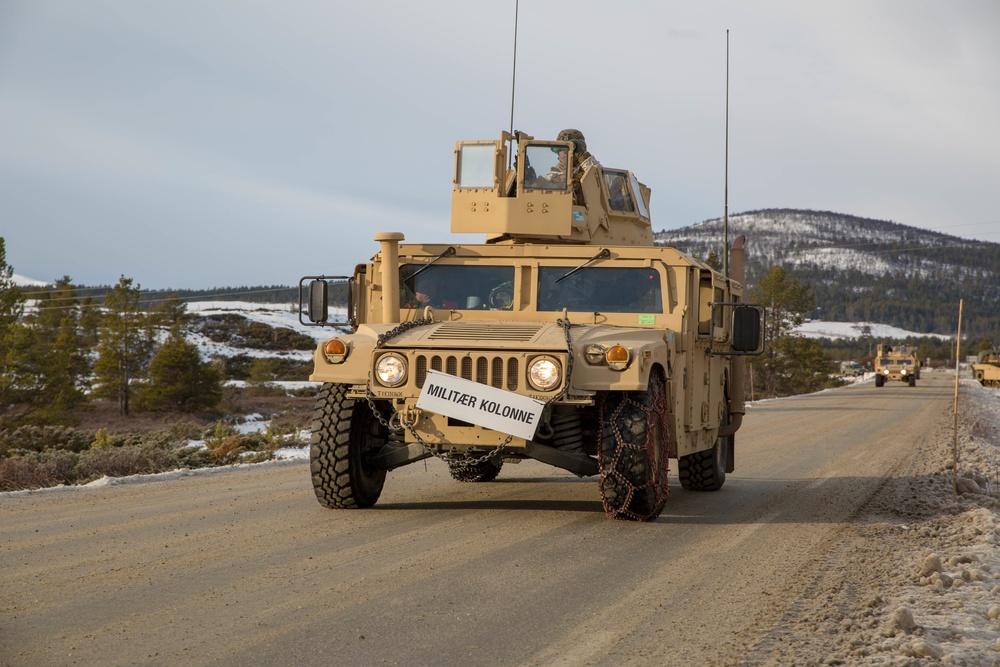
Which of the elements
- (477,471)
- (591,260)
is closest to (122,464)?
(477,471)

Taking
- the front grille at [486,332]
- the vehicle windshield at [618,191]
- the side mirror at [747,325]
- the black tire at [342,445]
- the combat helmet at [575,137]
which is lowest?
the black tire at [342,445]

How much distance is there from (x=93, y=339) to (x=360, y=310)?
72338mm

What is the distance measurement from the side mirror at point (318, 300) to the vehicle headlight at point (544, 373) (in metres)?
2.43

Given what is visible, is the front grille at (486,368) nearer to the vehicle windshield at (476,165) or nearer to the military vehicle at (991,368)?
the vehicle windshield at (476,165)

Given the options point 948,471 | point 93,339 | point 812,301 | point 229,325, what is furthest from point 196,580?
point 229,325

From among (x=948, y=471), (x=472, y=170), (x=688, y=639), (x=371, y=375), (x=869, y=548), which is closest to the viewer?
(x=688, y=639)

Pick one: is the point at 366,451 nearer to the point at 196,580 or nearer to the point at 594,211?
the point at 196,580

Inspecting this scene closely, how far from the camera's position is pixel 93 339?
7600 cm

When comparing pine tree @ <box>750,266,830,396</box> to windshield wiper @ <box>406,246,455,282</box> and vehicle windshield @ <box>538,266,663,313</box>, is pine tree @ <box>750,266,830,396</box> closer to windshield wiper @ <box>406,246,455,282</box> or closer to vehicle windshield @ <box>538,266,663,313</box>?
vehicle windshield @ <box>538,266,663,313</box>

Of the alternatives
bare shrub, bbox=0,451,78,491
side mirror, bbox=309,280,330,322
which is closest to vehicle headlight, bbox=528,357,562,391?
side mirror, bbox=309,280,330,322

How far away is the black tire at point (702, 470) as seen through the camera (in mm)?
10422

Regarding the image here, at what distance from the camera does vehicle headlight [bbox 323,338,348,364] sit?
25.4 ft

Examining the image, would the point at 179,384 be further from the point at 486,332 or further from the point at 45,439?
the point at 486,332

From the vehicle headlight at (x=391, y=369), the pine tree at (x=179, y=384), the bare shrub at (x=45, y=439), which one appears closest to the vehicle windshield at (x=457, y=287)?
the vehicle headlight at (x=391, y=369)
